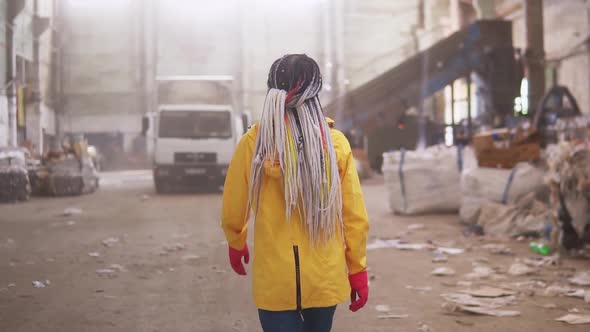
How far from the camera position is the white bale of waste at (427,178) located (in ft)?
38.3

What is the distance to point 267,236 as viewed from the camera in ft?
8.63

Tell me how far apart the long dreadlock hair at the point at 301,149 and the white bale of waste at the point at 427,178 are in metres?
9.11

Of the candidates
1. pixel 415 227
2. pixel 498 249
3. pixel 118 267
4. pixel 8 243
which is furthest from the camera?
pixel 415 227

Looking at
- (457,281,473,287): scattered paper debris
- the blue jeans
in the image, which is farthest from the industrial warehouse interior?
(457,281,473,287): scattered paper debris

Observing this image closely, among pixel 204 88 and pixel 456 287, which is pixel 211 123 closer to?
pixel 204 88

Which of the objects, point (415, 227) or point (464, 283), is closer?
point (464, 283)

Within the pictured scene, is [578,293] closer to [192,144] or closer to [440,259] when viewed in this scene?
[440,259]

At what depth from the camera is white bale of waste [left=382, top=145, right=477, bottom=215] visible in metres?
11.7

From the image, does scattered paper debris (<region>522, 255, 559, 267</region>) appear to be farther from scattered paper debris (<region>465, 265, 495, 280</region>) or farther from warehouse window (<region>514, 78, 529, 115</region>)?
warehouse window (<region>514, 78, 529, 115</region>)

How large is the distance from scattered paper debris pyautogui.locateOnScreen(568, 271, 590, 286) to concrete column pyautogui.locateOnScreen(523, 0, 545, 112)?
13323 mm

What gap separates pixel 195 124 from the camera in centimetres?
1905

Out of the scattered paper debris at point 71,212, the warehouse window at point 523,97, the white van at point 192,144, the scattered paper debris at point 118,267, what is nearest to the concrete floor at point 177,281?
the scattered paper debris at point 118,267

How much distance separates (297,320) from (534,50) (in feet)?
62.1

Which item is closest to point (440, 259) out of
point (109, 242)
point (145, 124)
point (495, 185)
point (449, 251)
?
point (449, 251)
